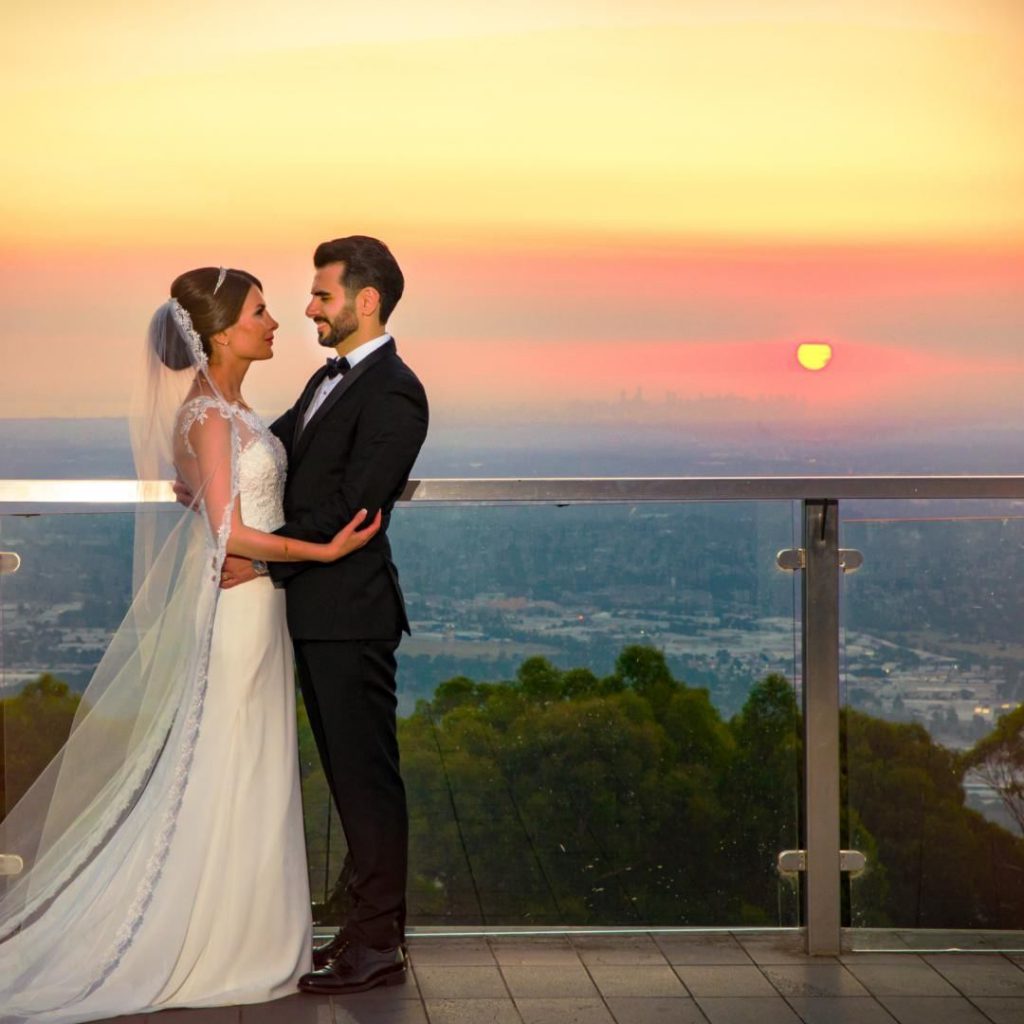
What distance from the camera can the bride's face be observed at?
3512mm

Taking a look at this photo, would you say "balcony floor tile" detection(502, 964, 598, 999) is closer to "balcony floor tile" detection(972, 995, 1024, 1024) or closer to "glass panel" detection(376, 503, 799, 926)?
"glass panel" detection(376, 503, 799, 926)

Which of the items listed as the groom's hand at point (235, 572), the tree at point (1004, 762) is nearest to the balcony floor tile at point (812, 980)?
the tree at point (1004, 762)

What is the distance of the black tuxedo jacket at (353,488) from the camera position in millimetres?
3396

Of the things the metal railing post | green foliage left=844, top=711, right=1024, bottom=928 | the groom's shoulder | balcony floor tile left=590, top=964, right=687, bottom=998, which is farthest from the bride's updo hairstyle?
green foliage left=844, top=711, right=1024, bottom=928

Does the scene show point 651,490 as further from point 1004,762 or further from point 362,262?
point 1004,762

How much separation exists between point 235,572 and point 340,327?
1.89 ft

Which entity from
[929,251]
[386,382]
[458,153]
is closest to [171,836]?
[386,382]

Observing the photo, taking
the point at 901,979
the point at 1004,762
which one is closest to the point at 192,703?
the point at 901,979

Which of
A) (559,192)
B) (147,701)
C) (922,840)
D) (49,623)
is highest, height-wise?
(559,192)

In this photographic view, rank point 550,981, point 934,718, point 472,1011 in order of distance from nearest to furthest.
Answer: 1. point 472,1011
2. point 550,981
3. point 934,718

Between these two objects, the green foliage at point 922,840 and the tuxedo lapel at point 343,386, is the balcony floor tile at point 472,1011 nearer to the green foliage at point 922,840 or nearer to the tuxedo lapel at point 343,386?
the green foliage at point 922,840

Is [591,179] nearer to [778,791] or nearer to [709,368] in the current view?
[709,368]

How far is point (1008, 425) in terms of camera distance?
8281 mm

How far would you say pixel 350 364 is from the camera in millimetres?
3479
